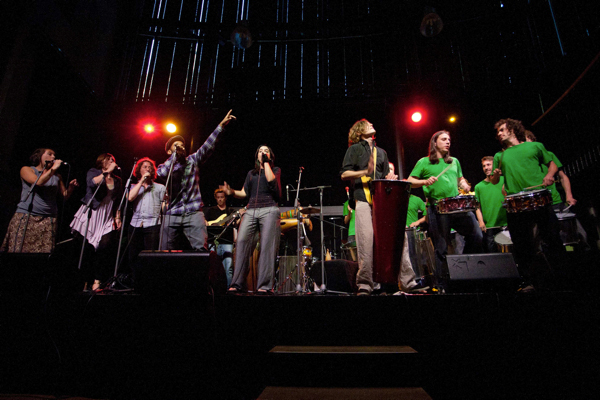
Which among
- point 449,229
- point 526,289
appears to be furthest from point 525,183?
point 526,289

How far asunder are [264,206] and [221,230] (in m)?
2.16

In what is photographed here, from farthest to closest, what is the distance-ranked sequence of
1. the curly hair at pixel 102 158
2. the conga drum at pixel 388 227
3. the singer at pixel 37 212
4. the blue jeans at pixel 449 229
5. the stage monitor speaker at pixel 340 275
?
the stage monitor speaker at pixel 340 275
the curly hair at pixel 102 158
the blue jeans at pixel 449 229
the singer at pixel 37 212
the conga drum at pixel 388 227

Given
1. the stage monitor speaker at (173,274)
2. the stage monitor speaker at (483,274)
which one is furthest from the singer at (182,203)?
the stage monitor speaker at (483,274)

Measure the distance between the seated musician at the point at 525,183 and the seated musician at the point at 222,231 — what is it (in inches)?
158

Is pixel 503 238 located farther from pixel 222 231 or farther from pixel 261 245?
pixel 222 231

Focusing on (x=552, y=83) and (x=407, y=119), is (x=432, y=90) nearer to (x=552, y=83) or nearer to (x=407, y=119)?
(x=407, y=119)

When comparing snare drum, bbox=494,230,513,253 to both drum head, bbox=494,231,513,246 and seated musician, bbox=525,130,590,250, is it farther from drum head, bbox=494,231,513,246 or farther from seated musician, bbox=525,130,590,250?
seated musician, bbox=525,130,590,250

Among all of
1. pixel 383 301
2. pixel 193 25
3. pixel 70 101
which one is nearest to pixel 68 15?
pixel 70 101

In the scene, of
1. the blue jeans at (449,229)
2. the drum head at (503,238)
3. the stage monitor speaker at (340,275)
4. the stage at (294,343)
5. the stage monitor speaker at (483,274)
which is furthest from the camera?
the stage monitor speaker at (340,275)

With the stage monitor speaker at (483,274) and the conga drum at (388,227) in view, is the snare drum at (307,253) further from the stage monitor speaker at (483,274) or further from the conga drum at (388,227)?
the stage monitor speaker at (483,274)

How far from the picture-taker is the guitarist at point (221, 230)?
5.63 meters

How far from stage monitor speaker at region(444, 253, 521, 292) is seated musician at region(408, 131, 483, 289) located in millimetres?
1395

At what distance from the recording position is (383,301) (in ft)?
7.64

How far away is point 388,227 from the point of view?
295cm
